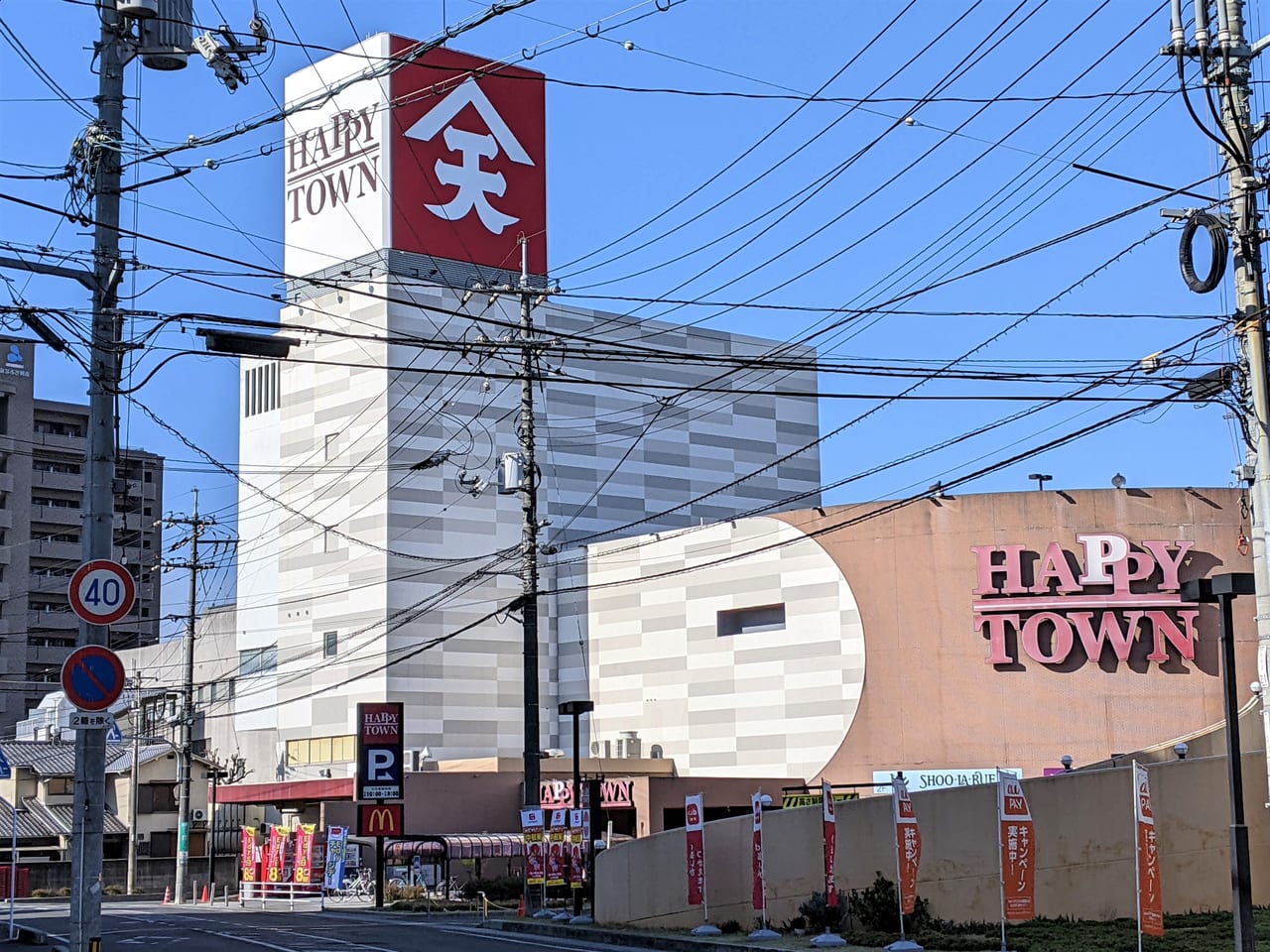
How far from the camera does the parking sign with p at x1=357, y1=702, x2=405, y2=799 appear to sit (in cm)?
4359

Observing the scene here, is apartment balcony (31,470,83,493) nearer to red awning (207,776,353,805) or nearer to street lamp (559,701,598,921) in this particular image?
red awning (207,776,353,805)

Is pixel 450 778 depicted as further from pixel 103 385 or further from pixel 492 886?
pixel 103 385

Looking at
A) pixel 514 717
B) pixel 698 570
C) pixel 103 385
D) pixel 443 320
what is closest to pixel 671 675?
pixel 698 570

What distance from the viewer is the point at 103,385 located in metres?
17.6

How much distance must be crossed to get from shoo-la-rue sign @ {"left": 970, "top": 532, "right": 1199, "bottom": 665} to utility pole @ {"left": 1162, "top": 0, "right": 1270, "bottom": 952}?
30.9 meters

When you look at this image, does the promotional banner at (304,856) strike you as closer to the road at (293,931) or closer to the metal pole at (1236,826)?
the road at (293,931)

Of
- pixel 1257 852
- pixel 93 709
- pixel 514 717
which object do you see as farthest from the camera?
pixel 514 717

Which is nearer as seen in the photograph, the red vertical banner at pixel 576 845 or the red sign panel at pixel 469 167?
the red vertical banner at pixel 576 845

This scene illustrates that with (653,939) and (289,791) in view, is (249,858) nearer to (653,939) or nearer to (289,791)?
(289,791)

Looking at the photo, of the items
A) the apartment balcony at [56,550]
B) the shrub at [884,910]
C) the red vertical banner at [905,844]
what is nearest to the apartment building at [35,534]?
the apartment balcony at [56,550]

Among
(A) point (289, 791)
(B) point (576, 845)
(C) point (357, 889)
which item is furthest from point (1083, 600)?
(A) point (289, 791)

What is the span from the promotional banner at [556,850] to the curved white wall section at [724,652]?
2120 cm

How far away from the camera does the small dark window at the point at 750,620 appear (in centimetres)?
5700

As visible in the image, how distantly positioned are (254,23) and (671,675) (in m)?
43.7
